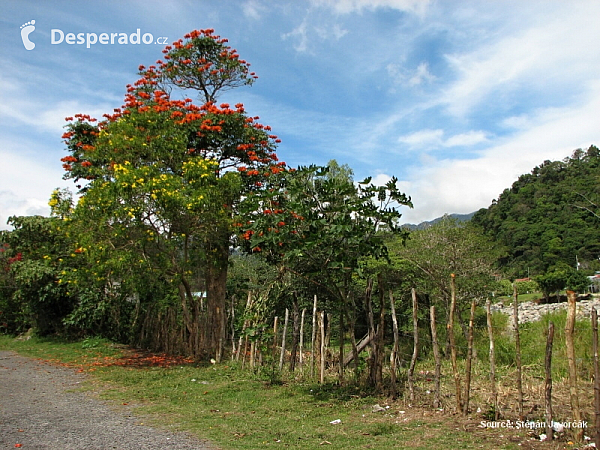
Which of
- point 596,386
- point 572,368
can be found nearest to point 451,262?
point 572,368

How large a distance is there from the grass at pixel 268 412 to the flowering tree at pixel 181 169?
1954 mm

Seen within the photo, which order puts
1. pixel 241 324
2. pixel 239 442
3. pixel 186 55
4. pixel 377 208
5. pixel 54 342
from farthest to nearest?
pixel 54 342 < pixel 186 55 < pixel 241 324 < pixel 377 208 < pixel 239 442

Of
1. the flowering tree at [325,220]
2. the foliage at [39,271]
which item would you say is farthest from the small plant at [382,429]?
the foliage at [39,271]

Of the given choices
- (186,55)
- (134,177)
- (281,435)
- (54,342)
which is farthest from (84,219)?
(54,342)

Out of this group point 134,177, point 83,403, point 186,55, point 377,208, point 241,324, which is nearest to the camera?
point 377,208

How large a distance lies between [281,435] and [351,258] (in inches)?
101

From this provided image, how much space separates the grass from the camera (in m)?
5.36

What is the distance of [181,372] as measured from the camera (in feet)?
33.7

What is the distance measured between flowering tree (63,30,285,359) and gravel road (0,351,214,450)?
3.05 m

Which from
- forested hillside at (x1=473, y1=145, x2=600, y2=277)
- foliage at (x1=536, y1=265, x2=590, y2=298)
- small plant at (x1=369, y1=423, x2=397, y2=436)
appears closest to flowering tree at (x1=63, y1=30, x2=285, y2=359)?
small plant at (x1=369, y1=423, x2=397, y2=436)

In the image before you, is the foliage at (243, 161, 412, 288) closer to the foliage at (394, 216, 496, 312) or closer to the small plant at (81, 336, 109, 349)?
the foliage at (394, 216, 496, 312)

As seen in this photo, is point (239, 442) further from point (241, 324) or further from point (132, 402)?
point (241, 324)

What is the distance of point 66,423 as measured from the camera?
623 cm

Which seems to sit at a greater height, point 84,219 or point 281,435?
point 84,219
